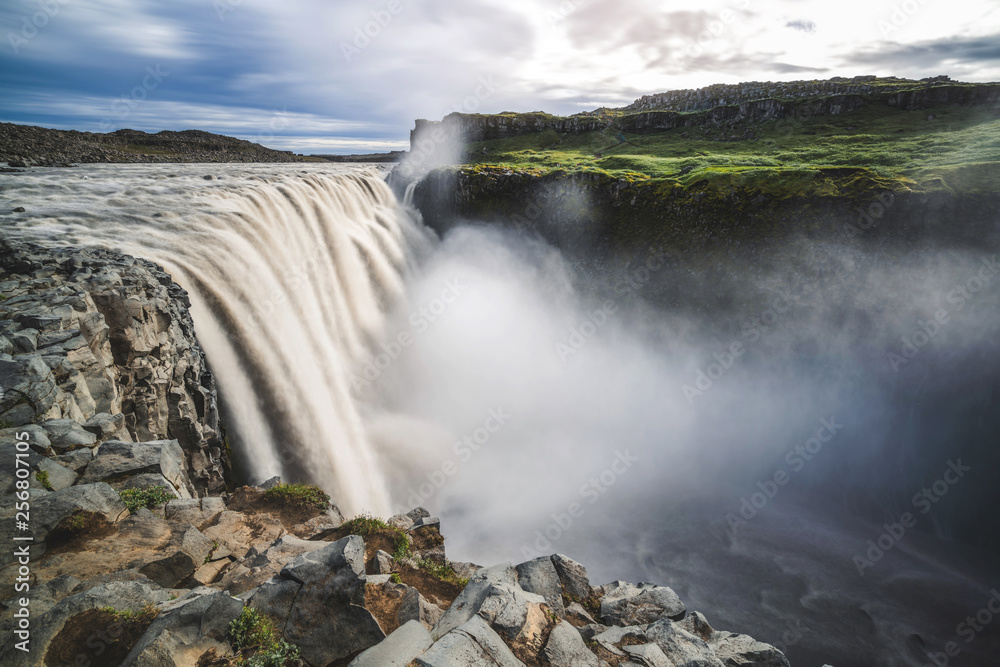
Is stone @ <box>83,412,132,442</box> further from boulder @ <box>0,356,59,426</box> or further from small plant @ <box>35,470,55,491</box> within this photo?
small plant @ <box>35,470,55,491</box>

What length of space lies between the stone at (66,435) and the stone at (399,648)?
675 cm

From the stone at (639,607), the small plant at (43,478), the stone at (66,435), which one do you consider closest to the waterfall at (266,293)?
the stone at (66,435)

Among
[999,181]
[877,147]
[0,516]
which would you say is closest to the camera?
[0,516]

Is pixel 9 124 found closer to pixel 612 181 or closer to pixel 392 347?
pixel 392 347

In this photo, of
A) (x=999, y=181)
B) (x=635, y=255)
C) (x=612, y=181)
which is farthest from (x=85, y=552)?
(x=999, y=181)

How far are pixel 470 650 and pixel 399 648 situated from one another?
1151mm

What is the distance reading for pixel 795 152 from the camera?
46.4 meters

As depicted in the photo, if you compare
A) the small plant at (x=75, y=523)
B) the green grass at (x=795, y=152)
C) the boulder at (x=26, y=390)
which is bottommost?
the small plant at (x=75, y=523)

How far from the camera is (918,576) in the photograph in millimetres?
22641

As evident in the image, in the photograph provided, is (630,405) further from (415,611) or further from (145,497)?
(145,497)

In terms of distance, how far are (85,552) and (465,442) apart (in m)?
23.6

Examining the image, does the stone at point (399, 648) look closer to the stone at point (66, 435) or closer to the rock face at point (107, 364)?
the rock face at point (107, 364)

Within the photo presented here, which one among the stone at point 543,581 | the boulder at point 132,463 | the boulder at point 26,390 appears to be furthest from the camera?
the stone at point 543,581

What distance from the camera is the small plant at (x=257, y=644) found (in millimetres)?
6004
